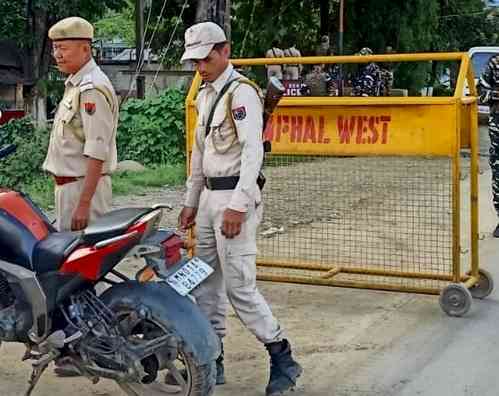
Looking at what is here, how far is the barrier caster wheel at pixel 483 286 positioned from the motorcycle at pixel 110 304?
9.56 ft

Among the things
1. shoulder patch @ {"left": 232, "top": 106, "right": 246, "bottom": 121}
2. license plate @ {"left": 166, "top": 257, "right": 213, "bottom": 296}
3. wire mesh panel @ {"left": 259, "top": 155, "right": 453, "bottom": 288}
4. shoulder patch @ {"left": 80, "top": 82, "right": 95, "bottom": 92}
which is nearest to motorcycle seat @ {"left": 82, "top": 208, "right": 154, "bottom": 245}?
license plate @ {"left": 166, "top": 257, "right": 213, "bottom": 296}

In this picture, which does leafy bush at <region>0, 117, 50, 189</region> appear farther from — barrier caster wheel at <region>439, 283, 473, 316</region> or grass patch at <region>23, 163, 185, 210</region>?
barrier caster wheel at <region>439, 283, 473, 316</region>

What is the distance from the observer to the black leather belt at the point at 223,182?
15.4ft

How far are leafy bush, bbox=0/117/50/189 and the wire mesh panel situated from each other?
3.09 m

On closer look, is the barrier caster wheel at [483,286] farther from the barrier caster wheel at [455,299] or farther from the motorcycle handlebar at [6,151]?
the motorcycle handlebar at [6,151]

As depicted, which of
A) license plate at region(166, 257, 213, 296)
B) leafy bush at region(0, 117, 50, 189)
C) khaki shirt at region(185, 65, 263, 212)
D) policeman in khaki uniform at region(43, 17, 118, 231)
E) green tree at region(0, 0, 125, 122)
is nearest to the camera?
license plate at region(166, 257, 213, 296)

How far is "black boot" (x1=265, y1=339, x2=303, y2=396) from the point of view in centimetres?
471

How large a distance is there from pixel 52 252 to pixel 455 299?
287cm

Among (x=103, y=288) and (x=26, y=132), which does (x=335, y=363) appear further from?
(x=26, y=132)

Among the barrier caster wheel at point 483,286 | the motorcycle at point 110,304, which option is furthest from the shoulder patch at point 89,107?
the barrier caster wheel at point 483,286

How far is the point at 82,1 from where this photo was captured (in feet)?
67.1

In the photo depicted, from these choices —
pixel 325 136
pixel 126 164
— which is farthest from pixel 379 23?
pixel 325 136

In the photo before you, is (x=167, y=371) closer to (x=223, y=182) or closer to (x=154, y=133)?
(x=223, y=182)

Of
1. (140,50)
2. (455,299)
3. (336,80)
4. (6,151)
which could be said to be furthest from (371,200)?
(336,80)
